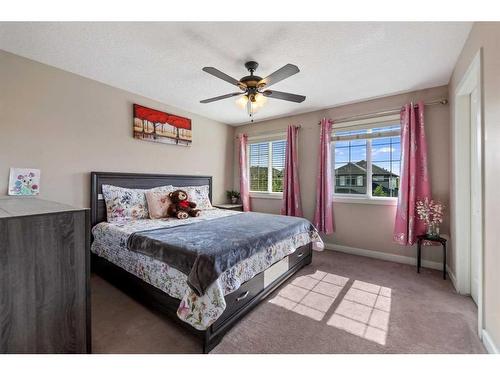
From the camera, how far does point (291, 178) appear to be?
397 cm

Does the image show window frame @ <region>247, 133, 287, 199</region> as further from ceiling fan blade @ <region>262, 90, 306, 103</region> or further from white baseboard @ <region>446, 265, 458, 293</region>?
white baseboard @ <region>446, 265, 458, 293</region>

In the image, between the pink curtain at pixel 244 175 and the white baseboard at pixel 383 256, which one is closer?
the white baseboard at pixel 383 256

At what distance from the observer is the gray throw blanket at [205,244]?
4.88 ft

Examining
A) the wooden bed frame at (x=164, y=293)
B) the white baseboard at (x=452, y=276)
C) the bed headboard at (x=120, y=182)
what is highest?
the bed headboard at (x=120, y=182)

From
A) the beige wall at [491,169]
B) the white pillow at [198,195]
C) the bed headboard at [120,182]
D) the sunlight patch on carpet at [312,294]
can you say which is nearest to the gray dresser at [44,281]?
the sunlight patch on carpet at [312,294]

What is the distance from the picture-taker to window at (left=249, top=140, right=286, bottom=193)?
4.40m

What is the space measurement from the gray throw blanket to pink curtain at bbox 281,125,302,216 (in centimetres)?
136

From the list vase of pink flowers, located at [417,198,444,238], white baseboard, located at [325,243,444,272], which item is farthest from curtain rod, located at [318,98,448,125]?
white baseboard, located at [325,243,444,272]

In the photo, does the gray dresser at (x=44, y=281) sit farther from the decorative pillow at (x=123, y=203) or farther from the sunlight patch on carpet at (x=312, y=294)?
the decorative pillow at (x=123, y=203)

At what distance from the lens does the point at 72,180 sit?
2.61m

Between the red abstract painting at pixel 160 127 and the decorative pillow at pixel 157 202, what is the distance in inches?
33.6
